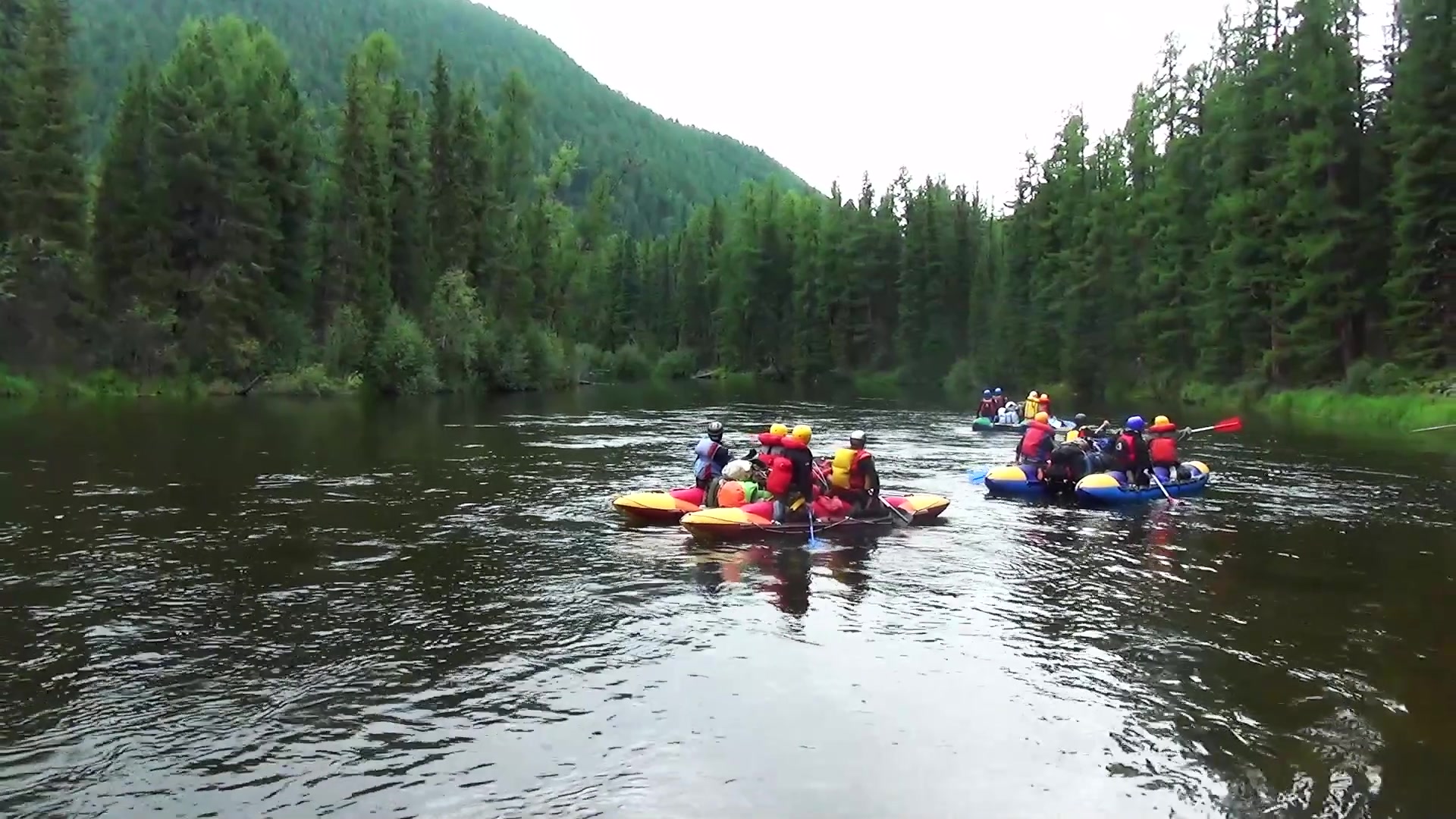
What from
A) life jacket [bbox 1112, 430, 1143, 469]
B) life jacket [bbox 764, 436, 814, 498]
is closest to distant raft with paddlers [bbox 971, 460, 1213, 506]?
life jacket [bbox 1112, 430, 1143, 469]

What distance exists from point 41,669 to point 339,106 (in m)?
53.4

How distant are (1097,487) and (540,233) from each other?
174 feet

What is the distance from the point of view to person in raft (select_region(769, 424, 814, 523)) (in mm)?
15367

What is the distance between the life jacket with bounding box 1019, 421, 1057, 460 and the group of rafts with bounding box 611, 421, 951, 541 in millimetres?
4071

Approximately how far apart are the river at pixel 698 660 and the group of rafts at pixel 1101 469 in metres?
0.56

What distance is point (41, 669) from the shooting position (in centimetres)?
869

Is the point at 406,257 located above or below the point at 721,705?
above

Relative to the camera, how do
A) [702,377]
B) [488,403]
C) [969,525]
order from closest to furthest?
[969,525], [488,403], [702,377]

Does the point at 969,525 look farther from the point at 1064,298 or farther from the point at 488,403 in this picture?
the point at 1064,298

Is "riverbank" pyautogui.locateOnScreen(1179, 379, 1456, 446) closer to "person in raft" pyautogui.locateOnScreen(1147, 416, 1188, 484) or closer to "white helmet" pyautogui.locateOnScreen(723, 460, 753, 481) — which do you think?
"person in raft" pyautogui.locateOnScreen(1147, 416, 1188, 484)

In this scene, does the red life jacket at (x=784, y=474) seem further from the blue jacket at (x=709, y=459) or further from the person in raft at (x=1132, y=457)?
the person in raft at (x=1132, y=457)

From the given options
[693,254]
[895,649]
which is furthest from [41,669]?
[693,254]

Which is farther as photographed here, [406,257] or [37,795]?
[406,257]

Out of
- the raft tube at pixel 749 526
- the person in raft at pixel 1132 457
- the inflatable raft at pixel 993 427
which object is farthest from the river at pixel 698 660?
the inflatable raft at pixel 993 427
